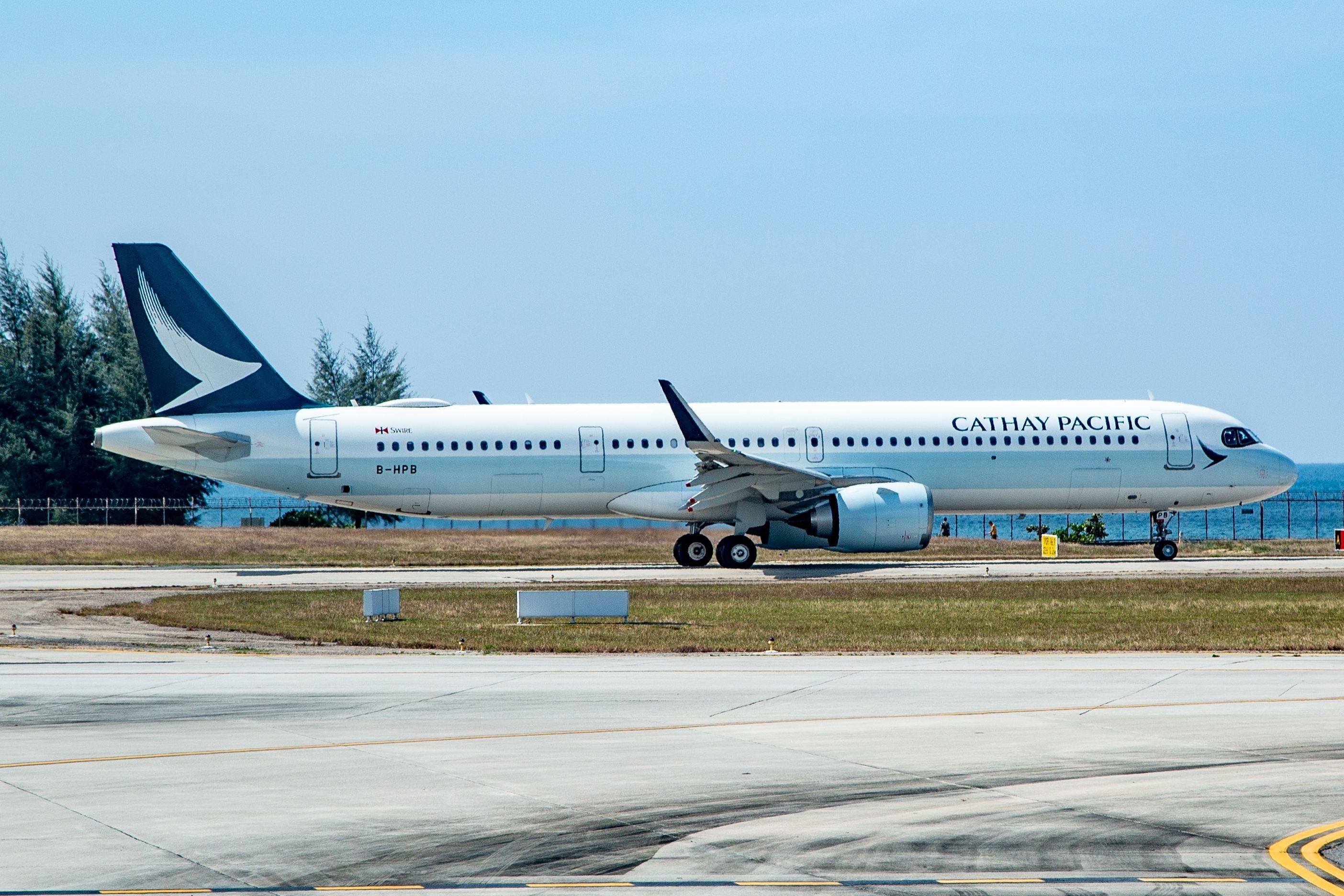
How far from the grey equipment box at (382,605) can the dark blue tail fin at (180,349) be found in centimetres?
1449

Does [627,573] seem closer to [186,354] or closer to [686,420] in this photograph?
[686,420]

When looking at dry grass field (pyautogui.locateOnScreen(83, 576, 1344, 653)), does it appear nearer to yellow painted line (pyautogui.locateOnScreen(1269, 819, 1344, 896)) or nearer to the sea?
yellow painted line (pyautogui.locateOnScreen(1269, 819, 1344, 896))

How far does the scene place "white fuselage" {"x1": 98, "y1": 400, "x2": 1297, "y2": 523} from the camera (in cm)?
3850

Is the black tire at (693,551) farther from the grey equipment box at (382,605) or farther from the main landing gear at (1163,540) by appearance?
the grey equipment box at (382,605)

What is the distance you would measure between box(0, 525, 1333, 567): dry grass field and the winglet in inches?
335

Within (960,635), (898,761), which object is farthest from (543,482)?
(898,761)

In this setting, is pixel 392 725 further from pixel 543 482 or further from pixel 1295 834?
pixel 543 482

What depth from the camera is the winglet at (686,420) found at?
35.0 metres

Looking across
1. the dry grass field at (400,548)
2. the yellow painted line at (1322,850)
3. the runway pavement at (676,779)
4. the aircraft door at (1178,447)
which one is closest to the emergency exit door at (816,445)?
the dry grass field at (400,548)

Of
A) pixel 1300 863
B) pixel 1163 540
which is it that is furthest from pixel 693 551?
pixel 1300 863

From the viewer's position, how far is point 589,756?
1270 cm

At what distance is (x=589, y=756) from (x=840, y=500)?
2438 cm

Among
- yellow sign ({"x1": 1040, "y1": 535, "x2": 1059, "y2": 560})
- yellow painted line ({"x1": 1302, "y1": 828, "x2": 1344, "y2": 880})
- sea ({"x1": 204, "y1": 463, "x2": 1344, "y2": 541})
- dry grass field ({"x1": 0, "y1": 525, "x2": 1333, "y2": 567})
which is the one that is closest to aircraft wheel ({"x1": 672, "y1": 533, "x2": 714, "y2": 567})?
dry grass field ({"x1": 0, "y1": 525, "x2": 1333, "y2": 567})

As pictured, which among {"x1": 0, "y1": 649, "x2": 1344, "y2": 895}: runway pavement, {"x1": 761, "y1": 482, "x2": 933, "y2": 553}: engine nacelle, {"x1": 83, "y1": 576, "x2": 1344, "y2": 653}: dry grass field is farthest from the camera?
{"x1": 761, "y1": 482, "x2": 933, "y2": 553}: engine nacelle
